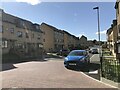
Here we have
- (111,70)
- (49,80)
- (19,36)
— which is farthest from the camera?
(19,36)

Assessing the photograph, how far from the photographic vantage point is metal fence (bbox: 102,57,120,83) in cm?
1059

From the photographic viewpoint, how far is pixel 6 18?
4006cm

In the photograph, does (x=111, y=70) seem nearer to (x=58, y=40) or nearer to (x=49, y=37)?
(x=49, y=37)

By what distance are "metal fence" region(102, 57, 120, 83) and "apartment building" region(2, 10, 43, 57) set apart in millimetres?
26233

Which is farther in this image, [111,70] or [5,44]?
[5,44]

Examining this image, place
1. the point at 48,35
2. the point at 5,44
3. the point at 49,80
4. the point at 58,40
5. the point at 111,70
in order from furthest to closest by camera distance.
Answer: the point at 58,40
the point at 48,35
the point at 5,44
the point at 49,80
the point at 111,70

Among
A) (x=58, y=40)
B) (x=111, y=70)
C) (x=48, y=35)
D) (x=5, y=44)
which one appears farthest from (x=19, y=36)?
(x=111, y=70)

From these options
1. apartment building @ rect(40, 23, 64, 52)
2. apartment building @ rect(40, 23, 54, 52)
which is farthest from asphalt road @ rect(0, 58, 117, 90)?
apartment building @ rect(40, 23, 54, 52)

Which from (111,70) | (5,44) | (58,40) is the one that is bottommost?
(111,70)

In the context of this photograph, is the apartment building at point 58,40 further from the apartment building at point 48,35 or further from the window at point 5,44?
the window at point 5,44

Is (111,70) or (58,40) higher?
(58,40)

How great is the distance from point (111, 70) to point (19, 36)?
3575cm

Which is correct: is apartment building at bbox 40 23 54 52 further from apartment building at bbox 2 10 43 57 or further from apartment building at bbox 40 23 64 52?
apartment building at bbox 2 10 43 57

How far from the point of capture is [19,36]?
45.2 m
